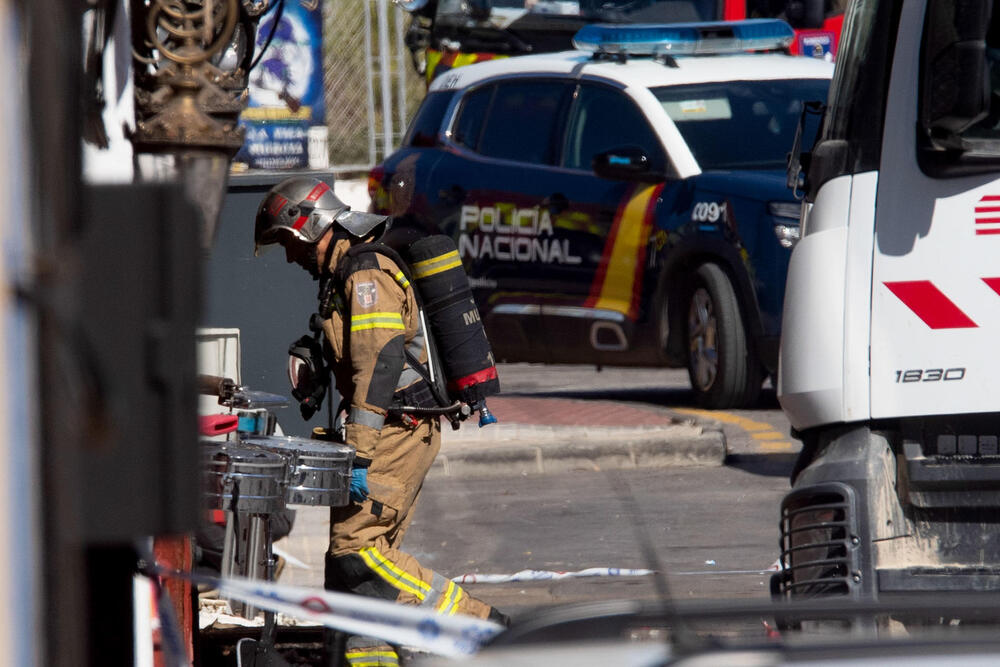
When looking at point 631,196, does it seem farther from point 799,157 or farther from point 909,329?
point 909,329

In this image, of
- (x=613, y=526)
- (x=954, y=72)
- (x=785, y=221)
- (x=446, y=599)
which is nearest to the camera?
(x=954, y=72)

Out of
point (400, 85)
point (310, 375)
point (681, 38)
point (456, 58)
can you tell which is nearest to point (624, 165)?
point (681, 38)

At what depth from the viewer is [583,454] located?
960cm

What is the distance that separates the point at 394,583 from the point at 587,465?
425 centimetres

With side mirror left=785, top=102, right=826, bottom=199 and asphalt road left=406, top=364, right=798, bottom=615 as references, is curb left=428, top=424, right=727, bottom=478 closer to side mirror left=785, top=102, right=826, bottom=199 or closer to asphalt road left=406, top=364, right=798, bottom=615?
asphalt road left=406, top=364, right=798, bottom=615

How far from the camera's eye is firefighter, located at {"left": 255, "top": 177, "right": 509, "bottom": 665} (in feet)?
17.7

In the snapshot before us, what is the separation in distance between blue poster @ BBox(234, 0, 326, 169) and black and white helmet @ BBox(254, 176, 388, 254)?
363 inches

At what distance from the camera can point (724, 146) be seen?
10.5 metres

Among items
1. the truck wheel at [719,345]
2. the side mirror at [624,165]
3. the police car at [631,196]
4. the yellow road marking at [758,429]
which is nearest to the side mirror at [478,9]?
the police car at [631,196]

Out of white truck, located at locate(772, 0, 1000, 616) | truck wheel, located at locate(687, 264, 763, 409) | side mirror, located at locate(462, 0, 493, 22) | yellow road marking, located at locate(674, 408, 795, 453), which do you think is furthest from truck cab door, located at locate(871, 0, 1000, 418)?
side mirror, located at locate(462, 0, 493, 22)

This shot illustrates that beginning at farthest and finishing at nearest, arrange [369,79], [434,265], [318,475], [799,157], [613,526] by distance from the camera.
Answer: [369,79]
[613,526]
[799,157]
[434,265]
[318,475]

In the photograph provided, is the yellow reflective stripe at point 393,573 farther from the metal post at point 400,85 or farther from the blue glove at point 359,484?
the metal post at point 400,85

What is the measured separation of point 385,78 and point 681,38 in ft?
24.1

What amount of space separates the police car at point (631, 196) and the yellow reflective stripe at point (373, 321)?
A: 478 cm
